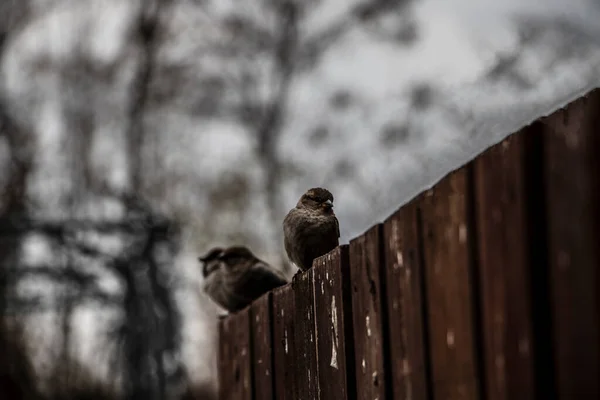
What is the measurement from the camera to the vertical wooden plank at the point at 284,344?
288 centimetres

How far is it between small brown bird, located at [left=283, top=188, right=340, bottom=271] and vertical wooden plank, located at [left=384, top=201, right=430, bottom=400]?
6.17 feet

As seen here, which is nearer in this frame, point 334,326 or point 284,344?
point 334,326

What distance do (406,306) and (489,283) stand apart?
0.40 metres

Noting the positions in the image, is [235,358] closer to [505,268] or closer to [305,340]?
[305,340]

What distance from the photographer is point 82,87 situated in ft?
39.8

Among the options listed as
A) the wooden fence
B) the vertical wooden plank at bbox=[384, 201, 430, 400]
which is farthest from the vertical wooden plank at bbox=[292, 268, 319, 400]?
the vertical wooden plank at bbox=[384, 201, 430, 400]

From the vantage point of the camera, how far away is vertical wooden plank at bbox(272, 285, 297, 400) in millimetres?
2875

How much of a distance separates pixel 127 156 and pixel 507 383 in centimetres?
1057

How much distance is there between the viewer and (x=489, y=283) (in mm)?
1388

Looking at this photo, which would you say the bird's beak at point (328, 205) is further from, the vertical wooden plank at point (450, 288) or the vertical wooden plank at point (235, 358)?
the vertical wooden plank at point (450, 288)

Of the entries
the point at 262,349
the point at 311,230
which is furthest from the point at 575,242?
the point at 311,230

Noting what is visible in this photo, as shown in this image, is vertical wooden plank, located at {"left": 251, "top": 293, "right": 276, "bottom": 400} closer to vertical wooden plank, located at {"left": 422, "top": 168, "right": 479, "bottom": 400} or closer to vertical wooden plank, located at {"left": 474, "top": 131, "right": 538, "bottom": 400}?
vertical wooden plank, located at {"left": 422, "top": 168, "right": 479, "bottom": 400}

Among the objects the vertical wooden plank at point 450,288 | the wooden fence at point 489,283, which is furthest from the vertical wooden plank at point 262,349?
the vertical wooden plank at point 450,288

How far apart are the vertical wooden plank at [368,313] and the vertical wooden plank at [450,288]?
0.30 m
